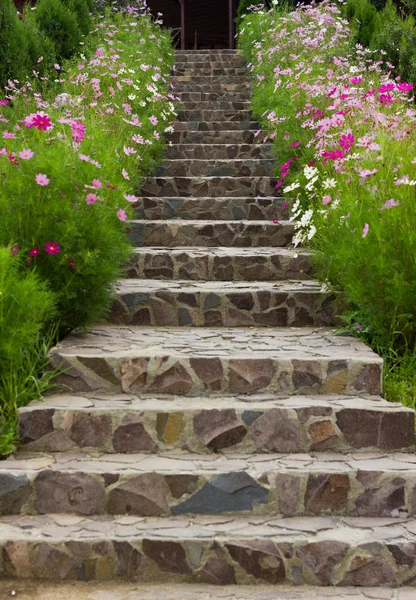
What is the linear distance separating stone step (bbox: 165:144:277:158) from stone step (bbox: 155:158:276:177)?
355 mm

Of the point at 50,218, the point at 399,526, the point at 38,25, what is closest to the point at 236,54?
the point at 38,25

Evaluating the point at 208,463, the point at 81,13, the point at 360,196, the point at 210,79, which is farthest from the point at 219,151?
the point at 208,463

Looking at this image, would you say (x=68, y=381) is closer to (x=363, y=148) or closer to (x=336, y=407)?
(x=336, y=407)

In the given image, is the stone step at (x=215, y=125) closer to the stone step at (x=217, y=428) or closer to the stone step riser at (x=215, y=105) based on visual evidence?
the stone step riser at (x=215, y=105)

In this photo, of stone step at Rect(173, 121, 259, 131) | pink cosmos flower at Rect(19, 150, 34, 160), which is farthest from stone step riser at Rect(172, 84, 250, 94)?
pink cosmos flower at Rect(19, 150, 34, 160)

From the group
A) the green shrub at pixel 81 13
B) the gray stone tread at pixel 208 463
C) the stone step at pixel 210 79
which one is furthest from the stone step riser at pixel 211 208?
the green shrub at pixel 81 13

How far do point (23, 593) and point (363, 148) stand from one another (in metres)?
3.85

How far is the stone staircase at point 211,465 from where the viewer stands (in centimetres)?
337

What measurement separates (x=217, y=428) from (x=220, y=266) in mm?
2294

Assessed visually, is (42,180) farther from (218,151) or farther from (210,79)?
(210,79)

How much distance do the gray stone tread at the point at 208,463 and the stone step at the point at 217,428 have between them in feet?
0.16

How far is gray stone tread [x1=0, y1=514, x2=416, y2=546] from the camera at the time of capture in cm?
340

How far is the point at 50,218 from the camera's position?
4500 millimetres

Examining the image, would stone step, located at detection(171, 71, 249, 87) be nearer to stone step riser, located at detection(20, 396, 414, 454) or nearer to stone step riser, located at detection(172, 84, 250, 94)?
stone step riser, located at detection(172, 84, 250, 94)
